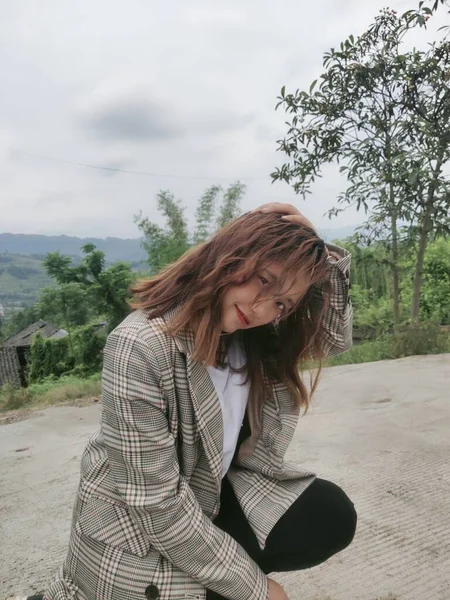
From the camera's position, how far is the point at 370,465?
6.89 feet

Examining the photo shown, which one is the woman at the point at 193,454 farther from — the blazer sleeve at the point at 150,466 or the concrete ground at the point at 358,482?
the concrete ground at the point at 358,482

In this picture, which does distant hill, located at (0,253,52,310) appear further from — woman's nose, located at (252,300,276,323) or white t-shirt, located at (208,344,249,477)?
woman's nose, located at (252,300,276,323)

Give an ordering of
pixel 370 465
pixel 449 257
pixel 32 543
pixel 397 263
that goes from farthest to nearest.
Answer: pixel 449 257, pixel 397 263, pixel 370 465, pixel 32 543

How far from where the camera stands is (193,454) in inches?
37.0

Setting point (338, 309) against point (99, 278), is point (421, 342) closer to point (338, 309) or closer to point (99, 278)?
point (338, 309)

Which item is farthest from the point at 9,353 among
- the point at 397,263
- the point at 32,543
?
the point at 32,543

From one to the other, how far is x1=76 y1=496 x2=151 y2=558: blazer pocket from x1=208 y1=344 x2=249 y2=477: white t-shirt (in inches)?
9.6

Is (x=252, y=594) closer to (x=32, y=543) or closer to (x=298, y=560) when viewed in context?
(x=298, y=560)

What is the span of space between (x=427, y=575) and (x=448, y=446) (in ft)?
3.10

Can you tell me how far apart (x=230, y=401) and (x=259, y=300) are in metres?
0.26

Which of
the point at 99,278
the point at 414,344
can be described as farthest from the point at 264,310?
the point at 99,278

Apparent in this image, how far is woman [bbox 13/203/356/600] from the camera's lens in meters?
0.86

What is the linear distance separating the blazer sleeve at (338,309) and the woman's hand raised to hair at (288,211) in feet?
0.46

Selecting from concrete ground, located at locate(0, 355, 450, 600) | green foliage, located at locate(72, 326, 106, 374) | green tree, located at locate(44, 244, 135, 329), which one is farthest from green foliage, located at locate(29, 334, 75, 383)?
concrete ground, located at locate(0, 355, 450, 600)
